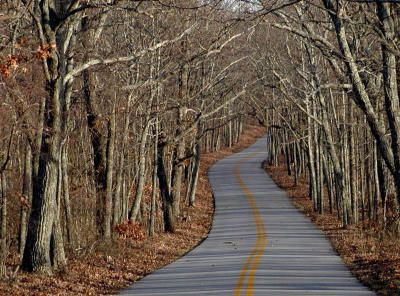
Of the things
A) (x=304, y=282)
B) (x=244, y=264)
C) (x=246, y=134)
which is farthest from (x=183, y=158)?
(x=246, y=134)

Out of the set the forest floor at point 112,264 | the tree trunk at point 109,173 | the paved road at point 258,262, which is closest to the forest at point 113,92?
the tree trunk at point 109,173

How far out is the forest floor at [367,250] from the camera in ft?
49.0

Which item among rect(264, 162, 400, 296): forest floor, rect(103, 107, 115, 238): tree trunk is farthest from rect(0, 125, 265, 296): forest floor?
rect(264, 162, 400, 296): forest floor

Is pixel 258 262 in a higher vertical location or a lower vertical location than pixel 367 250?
higher

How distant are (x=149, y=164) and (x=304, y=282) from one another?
23760 millimetres

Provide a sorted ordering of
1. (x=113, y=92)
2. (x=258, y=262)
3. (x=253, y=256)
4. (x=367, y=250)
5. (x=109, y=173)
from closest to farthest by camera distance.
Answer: (x=258, y=262) < (x=253, y=256) < (x=367, y=250) < (x=109, y=173) < (x=113, y=92)

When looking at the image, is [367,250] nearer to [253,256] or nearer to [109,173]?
[253,256]

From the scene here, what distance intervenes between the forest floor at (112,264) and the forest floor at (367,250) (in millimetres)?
5607

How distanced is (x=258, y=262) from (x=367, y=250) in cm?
451

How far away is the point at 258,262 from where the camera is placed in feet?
63.7

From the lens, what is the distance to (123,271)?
717 inches

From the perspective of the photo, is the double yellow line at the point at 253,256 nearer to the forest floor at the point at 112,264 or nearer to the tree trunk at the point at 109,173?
the forest floor at the point at 112,264

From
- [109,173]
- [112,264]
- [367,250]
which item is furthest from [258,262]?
[109,173]

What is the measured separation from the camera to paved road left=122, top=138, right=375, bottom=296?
1417 centimetres
